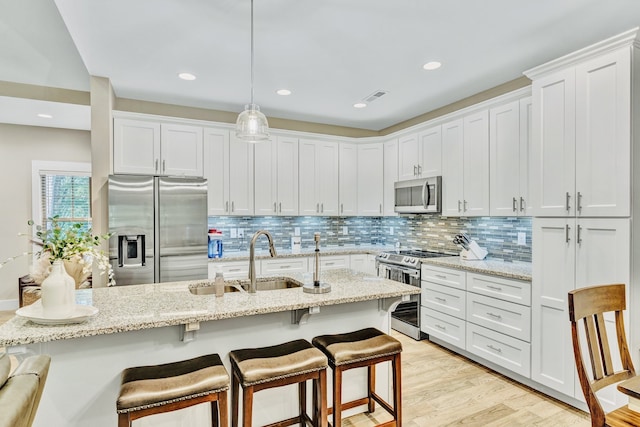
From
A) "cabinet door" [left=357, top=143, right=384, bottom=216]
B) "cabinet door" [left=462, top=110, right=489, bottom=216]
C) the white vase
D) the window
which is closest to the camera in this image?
the white vase

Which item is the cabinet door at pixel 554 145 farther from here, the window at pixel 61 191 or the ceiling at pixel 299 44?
the window at pixel 61 191

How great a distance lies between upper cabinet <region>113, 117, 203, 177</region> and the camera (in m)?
3.71

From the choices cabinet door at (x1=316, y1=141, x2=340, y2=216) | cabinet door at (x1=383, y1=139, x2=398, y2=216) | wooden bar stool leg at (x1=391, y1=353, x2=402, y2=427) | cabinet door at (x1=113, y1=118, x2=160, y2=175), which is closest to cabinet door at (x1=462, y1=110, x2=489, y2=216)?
cabinet door at (x1=383, y1=139, x2=398, y2=216)

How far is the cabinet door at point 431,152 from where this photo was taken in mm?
4029

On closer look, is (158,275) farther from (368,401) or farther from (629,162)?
(629,162)

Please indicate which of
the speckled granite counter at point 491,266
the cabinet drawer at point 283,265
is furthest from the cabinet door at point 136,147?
the speckled granite counter at point 491,266

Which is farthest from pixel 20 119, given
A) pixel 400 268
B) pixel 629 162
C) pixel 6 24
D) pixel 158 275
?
pixel 629 162

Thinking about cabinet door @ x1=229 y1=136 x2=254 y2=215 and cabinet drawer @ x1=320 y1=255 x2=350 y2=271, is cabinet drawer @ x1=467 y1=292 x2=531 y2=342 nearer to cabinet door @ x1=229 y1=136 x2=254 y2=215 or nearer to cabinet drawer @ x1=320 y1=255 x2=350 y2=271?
cabinet drawer @ x1=320 y1=255 x2=350 y2=271

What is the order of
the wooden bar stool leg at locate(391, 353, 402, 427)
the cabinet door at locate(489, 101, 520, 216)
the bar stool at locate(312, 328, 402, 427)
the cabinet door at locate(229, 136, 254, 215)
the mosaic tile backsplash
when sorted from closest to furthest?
the bar stool at locate(312, 328, 402, 427) < the wooden bar stool leg at locate(391, 353, 402, 427) < the cabinet door at locate(489, 101, 520, 216) < the mosaic tile backsplash < the cabinet door at locate(229, 136, 254, 215)

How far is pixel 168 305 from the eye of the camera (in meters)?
1.88

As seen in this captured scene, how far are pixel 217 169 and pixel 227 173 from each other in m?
0.13

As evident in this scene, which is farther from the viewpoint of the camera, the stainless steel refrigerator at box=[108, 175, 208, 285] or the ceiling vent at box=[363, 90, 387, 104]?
the ceiling vent at box=[363, 90, 387, 104]

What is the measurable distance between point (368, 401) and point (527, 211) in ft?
6.88

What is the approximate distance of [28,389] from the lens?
46.2 inches
